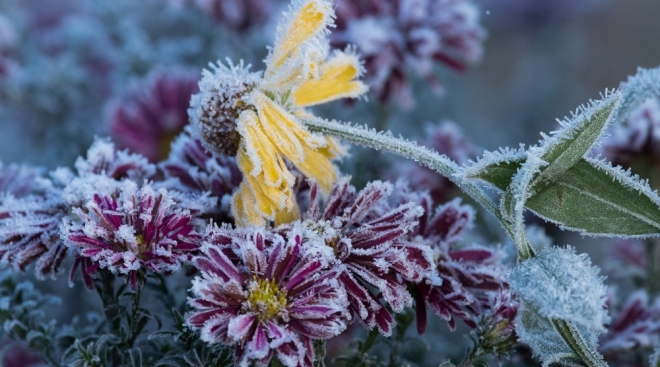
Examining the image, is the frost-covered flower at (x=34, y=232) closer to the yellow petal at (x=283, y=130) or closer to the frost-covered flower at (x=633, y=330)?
the yellow petal at (x=283, y=130)

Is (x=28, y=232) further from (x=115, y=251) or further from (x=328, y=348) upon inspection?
(x=328, y=348)

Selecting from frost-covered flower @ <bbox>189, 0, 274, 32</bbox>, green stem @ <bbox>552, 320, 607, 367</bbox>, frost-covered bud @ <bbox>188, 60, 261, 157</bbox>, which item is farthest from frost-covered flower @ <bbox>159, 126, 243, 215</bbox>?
frost-covered flower @ <bbox>189, 0, 274, 32</bbox>

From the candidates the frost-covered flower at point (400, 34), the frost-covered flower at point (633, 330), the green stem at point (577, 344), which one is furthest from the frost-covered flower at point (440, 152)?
the green stem at point (577, 344)

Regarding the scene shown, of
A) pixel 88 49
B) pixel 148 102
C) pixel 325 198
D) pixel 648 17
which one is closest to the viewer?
pixel 325 198

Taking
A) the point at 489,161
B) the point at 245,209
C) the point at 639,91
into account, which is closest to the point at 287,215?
the point at 245,209

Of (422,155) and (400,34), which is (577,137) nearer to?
(422,155)

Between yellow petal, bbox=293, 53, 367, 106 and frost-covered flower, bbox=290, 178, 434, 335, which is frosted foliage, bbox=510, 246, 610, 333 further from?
yellow petal, bbox=293, 53, 367, 106

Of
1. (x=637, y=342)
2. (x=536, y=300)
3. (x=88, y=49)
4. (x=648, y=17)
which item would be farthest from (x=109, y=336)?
(x=648, y=17)
